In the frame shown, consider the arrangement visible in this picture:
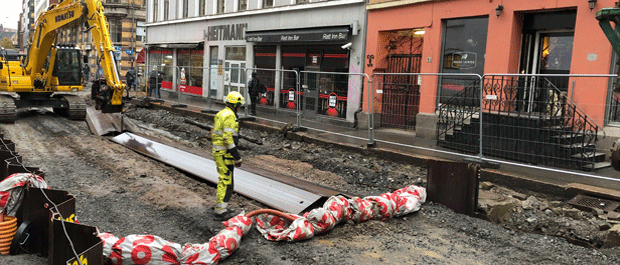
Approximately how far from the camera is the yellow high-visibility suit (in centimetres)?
674

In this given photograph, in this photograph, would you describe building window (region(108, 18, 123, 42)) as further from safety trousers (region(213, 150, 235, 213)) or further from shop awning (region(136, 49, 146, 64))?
safety trousers (region(213, 150, 235, 213))

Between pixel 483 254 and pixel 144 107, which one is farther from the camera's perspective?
pixel 144 107

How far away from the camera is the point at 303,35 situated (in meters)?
18.4

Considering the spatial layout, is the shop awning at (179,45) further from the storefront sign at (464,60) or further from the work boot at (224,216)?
the work boot at (224,216)

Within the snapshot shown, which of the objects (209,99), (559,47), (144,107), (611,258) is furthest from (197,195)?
(144,107)

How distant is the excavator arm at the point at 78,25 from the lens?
12695 mm

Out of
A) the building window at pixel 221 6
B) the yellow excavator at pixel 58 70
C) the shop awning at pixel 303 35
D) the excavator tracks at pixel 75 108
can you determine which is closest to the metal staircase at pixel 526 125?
the shop awning at pixel 303 35

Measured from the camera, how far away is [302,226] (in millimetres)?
5949

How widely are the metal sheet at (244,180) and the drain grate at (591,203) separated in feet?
13.0

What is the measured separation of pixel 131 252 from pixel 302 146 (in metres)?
8.14

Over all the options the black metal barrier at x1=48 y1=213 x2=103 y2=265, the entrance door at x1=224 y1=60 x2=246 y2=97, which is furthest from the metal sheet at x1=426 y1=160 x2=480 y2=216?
the entrance door at x1=224 y1=60 x2=246 y2=97

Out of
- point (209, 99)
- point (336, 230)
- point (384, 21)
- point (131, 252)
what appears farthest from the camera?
point (209, 99)

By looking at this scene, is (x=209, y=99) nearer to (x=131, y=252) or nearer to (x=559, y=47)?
(x=559, y=47)

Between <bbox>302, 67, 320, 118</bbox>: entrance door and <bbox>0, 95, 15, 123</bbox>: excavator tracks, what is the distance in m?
9.25
